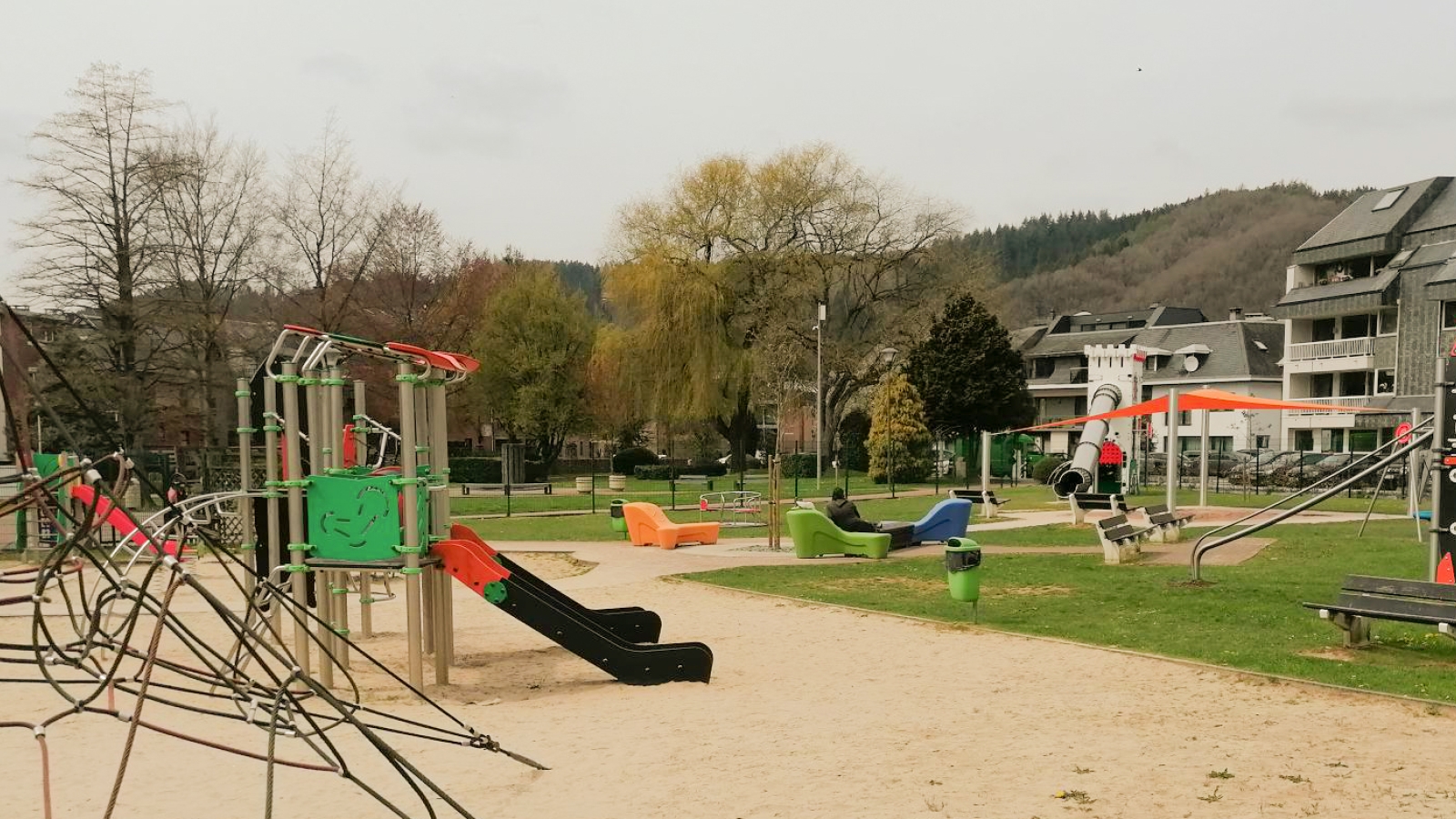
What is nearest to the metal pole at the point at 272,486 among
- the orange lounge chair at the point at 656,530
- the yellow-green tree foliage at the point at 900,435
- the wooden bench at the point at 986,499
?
the orange lounge chair at the point at 656,530

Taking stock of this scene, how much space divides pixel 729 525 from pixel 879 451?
18.3m

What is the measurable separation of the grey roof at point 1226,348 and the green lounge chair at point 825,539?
42145 millimetres

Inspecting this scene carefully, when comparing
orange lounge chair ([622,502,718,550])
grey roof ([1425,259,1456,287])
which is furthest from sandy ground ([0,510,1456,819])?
grey roof ([1425,259,1456,287])

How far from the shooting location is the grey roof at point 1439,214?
133ft

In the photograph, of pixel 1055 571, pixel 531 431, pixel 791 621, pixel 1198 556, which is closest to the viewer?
pixel 791 621

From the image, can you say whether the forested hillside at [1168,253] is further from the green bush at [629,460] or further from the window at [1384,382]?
the window at [1384,382]

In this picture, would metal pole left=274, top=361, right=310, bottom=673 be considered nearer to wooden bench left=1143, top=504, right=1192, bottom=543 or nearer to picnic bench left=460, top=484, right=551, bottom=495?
wooden bench left=1143, top=504, right=1192, bottom=543

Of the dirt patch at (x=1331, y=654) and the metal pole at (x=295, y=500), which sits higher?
the metal pole at (x=295, y=500)

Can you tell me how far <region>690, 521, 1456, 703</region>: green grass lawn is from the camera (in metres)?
9.10

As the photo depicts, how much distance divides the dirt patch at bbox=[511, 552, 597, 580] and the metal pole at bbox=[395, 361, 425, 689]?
8.64 m

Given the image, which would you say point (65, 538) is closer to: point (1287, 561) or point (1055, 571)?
point (1055, 571)

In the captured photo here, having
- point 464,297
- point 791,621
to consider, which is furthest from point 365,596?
point 464,297

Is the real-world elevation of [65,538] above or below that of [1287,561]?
above

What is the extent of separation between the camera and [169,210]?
102 ft
